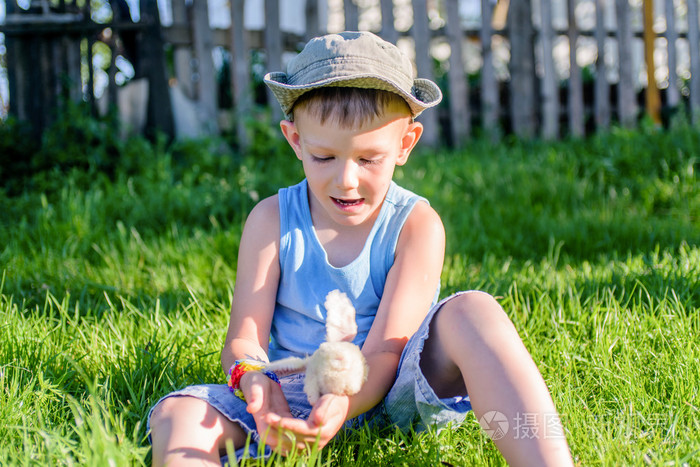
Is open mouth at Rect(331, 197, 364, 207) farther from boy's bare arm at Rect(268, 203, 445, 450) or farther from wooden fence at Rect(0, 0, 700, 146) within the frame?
wooden fence at Rect(0, 0, 700, 146)

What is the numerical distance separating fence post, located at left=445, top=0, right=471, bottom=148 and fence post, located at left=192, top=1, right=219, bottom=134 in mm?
2056

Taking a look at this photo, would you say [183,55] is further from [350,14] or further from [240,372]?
[240,372]

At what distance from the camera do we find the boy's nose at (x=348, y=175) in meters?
1.63

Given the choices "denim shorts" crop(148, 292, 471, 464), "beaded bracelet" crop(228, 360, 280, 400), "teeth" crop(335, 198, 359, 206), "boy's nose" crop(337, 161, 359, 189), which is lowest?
"denim shorts" crop(148, 292, 471, 464)

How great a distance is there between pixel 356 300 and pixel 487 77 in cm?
454

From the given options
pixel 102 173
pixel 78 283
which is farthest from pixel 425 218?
pixel 102 173

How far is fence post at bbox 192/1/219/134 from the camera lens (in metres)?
5.08

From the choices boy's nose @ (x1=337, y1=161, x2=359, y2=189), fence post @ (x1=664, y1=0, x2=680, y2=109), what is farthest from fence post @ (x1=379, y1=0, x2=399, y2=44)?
boy's nose @ (x1=337, y1=161, x2=359, y2=189)

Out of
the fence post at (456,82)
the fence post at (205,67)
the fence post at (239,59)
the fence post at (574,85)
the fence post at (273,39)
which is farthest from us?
the fence post at (574,85)

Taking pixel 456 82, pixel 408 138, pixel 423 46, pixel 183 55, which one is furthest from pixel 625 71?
pixel 408 138

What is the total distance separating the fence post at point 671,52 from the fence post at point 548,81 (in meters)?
1.43

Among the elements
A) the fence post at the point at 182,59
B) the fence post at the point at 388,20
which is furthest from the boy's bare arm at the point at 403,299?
the fence post at the point at 388,20

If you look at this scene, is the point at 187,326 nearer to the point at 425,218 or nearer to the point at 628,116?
the point at 425,218

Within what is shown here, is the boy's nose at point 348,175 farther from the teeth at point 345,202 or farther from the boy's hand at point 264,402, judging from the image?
the boy's hand at point 264,402
